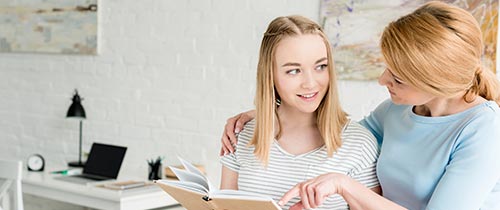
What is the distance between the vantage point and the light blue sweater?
1671 millimetres

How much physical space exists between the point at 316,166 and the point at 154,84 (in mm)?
2073

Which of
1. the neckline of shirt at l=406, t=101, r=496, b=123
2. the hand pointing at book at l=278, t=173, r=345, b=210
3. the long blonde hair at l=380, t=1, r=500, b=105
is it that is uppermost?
the long blonde hair at l=380, t=1, r=500, b=105

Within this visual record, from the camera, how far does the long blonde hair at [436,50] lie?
5.45ft

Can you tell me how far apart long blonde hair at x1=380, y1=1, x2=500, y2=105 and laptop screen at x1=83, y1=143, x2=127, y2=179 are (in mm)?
2207

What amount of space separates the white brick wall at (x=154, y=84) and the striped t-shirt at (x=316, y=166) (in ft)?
3.48

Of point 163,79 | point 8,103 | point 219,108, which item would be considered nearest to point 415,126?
point 219,108

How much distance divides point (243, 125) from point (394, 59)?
652 mm

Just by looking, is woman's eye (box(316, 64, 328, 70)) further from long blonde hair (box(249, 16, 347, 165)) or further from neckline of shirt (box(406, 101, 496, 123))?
neckline of shirt (box(406, 101, 496, 123))

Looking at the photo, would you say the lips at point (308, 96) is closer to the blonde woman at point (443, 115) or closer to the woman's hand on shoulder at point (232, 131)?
the blonde woman at point (443, 115)

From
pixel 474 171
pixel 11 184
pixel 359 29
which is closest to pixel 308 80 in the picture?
pixel 474 171

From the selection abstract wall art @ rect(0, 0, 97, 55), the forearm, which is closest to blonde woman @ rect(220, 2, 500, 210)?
the forearm

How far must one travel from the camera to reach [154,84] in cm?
393

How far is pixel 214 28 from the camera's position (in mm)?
3625

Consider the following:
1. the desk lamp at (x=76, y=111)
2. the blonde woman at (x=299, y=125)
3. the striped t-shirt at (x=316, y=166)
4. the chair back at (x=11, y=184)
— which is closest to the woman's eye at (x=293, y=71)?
the blonde woman at (x=299, y=125)
